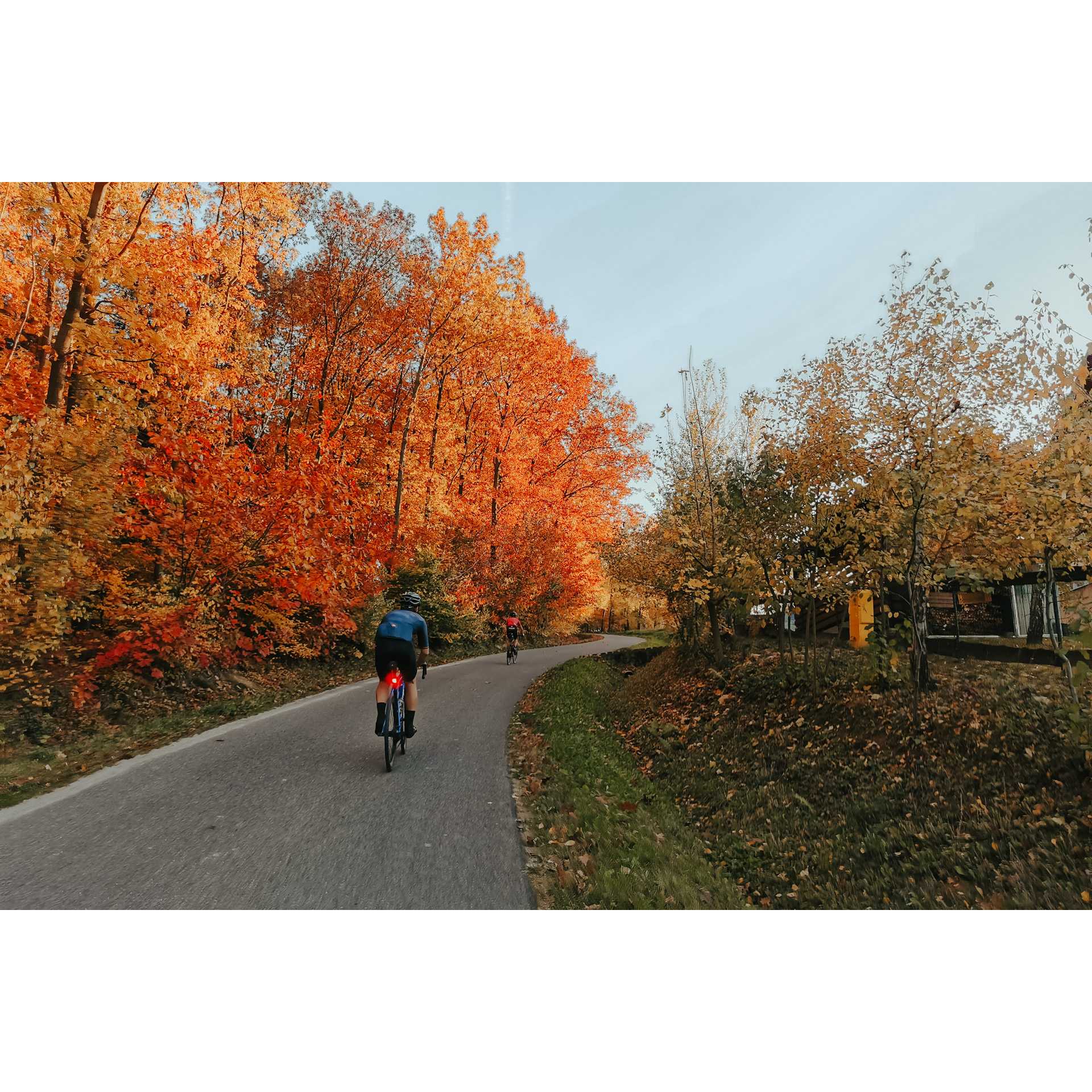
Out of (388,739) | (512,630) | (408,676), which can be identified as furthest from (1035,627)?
(512,630)

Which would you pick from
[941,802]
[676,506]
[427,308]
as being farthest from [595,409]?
[941,802]

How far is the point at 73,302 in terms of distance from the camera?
301 inches

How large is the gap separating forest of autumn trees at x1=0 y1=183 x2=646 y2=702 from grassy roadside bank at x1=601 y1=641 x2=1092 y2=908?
25.1 ft

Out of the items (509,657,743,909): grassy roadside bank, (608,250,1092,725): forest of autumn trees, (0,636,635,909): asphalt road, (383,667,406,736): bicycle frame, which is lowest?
(509,657,743,909): grassy roadside bank

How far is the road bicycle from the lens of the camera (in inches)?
241

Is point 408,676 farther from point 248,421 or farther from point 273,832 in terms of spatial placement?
point 248,421

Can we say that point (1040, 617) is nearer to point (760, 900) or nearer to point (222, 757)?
point (760, 900)

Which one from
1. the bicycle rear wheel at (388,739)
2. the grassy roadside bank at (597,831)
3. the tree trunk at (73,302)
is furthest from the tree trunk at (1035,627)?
the tree trunk at (73,302)

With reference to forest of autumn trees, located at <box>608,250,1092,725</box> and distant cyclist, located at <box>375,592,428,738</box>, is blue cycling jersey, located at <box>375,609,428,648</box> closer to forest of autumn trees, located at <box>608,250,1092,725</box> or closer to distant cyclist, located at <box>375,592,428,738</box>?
distant cyclist, located at <box>375,592,428,738</box>

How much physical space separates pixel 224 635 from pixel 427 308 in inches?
448

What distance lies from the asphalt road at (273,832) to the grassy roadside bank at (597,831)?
27 cm

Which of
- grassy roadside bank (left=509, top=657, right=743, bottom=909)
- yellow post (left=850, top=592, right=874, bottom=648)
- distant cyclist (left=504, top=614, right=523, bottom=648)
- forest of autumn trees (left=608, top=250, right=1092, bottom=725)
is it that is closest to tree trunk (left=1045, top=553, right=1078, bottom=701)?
forest of autumn trees (left=608, top=250, right=1092, bottom=725)

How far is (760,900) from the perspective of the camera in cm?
511

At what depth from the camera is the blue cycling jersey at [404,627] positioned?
661 cm
